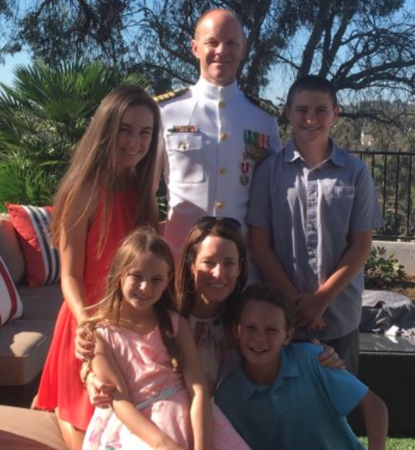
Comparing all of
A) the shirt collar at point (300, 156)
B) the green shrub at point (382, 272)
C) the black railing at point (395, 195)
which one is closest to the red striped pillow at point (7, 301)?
the shirt collar at point (300, 156)

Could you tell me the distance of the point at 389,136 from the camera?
1030 centimetres

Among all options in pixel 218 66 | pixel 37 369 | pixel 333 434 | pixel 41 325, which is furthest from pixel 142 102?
pixel 41 325

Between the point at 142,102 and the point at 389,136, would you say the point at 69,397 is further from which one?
the point at 389,136

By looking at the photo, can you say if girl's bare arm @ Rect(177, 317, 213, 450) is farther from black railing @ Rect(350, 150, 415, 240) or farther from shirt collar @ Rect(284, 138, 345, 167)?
black railing @ Rect(350, 150, 415, 240)

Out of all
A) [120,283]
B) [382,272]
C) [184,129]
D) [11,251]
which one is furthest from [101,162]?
[382,272]

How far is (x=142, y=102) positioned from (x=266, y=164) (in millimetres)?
557

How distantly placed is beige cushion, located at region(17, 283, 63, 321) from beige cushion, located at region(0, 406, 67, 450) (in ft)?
5.92

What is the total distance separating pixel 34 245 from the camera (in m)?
5.26

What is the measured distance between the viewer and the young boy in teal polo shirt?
2.29m

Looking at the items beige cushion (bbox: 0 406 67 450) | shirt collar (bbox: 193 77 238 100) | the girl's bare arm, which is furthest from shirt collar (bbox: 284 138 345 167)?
beige cushion (bbox: 0 406 67 450)

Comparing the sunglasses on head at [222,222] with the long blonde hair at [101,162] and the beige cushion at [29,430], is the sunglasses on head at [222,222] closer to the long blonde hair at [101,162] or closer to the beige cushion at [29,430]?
the long blonde hair at [101,162]

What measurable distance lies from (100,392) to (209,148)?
1069 mm

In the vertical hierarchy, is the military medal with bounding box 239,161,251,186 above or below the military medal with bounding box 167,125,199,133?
below

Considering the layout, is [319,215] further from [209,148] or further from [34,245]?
[34,245]
